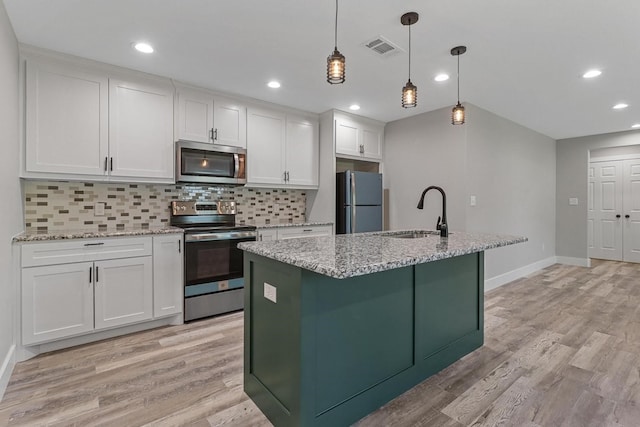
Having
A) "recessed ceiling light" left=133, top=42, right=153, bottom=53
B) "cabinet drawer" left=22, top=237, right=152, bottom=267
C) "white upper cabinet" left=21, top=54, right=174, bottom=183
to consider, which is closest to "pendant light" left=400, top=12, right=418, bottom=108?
"recessed ceiling light" left=133, top=42, right=153, bottom=53

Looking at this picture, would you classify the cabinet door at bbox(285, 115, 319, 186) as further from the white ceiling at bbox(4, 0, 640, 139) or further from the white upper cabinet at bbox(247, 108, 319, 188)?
the white ceiling at bbox(4, 0, 640, 139)

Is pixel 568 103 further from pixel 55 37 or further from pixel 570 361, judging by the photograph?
pixel 55 37

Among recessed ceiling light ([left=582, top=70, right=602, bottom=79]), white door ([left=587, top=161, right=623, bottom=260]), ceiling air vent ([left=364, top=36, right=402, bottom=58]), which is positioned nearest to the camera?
ceiling air vent ([left=364, top=36, right=402, bottom=58])

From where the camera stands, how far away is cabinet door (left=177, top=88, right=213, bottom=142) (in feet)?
10.7

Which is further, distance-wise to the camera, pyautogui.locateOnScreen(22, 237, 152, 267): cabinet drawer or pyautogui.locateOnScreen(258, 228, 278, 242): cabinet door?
pyautogui.locateOnScreen(258, 228, 278, 242): cabinet door

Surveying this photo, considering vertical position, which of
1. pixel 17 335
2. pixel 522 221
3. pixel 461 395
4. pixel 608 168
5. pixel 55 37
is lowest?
pixel 461 395

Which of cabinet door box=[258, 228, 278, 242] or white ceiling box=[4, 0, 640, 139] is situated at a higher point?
white ceiling box=[4, 0, 640, 139]

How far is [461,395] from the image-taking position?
1949 mm

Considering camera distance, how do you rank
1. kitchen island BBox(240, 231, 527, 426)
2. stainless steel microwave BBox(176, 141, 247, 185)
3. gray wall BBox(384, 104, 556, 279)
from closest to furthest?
kitchen island BBox(240, 231, 527, 426) → stainless steel microwave BBox(176, 141, 247, 185) → gray wall BBox(384, 104, 556, 279)

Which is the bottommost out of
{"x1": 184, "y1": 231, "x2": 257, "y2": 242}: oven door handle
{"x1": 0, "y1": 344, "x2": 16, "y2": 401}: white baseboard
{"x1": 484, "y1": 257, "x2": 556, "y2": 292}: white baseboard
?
{"x1": 0, "y1": 344, "x2": 16, "y2": 401}: white baseboard

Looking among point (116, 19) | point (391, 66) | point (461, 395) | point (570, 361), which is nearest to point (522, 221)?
point (570, 361)

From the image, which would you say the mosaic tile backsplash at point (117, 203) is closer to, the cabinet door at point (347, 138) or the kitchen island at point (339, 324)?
the cabinet door at point (347, 138)

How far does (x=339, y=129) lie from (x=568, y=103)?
9.32 ft

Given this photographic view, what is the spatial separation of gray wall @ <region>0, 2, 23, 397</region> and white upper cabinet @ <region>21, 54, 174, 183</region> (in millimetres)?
166
